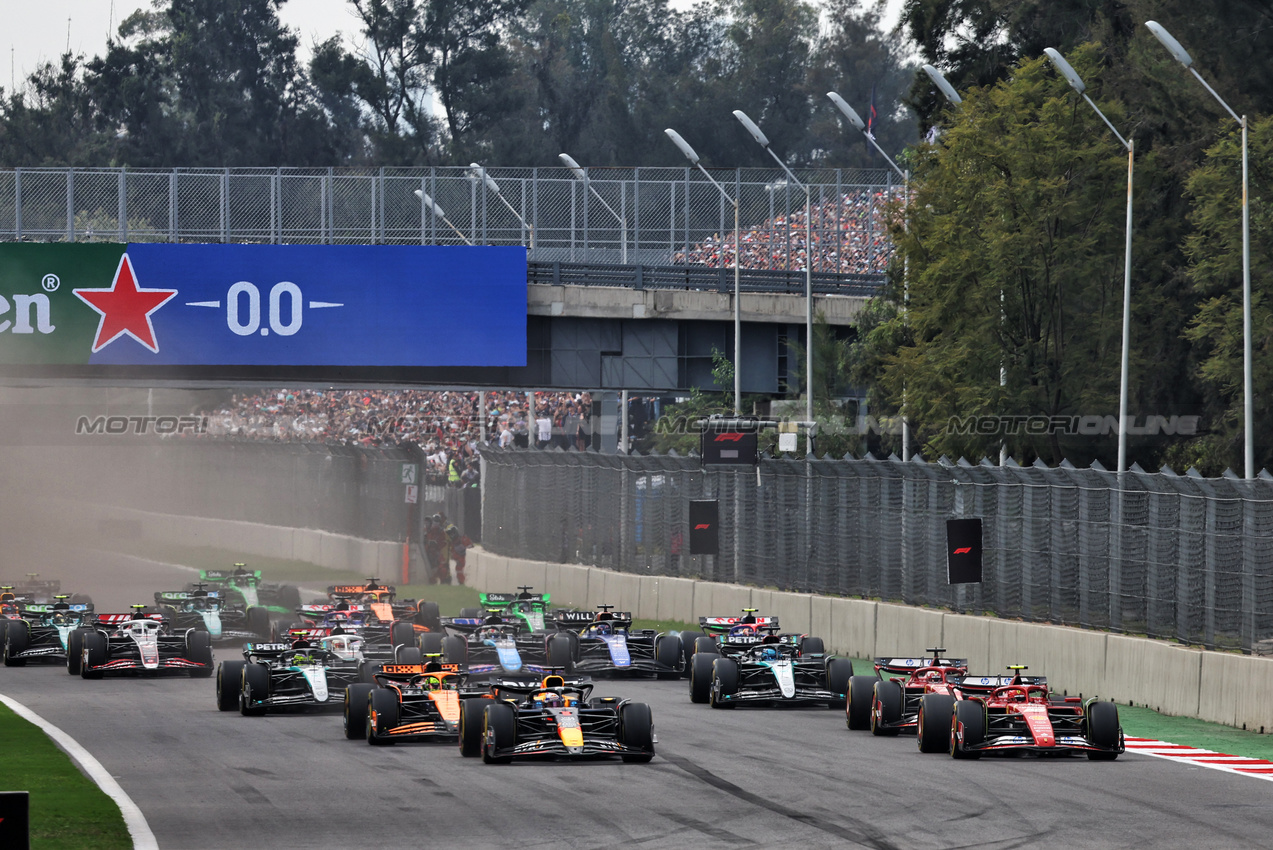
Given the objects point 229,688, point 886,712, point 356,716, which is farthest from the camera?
point 229,688

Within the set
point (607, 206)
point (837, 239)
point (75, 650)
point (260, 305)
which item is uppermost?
point (607, 206)

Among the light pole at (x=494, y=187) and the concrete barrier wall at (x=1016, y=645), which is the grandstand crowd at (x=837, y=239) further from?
the concrete barrier wall at (x=1016, y=645)

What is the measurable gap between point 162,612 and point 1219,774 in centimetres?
1823

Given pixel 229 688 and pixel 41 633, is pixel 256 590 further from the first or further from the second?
pixel 229 688

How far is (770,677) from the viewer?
74.3 ft

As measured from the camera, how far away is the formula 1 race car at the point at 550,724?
17.2m

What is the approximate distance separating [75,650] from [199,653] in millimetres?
1547

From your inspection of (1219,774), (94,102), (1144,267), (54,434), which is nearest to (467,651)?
(1219,774)

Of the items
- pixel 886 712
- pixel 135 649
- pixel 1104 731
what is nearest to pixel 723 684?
pixel 886 712

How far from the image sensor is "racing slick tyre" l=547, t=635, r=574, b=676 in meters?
25.5

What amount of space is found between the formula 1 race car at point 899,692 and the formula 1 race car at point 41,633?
11.7m

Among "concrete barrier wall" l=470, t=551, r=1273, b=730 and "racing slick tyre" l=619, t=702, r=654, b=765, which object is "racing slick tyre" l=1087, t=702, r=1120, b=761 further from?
"racing slick tyre" l=619, t=702, r=654, b=765

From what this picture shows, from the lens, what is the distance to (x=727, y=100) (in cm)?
10362

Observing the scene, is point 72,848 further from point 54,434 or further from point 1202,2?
point 54,434
